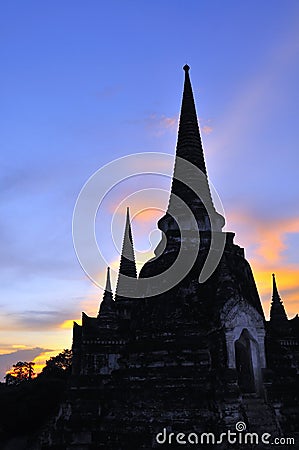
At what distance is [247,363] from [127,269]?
16331 millimetres

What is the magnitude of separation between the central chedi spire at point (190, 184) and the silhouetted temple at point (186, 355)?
2.8 inches

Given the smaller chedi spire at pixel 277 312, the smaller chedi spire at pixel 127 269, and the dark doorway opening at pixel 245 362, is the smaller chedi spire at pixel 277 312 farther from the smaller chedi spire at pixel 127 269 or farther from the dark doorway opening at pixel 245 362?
the smaller chedi spire at pixel 127 269

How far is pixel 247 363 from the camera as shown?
722 inches

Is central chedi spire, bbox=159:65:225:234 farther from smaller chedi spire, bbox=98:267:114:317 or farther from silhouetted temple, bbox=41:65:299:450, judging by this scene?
smaller chedi spire, bbox=98:267:114:317

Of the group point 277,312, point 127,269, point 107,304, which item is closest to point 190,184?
point 107,304

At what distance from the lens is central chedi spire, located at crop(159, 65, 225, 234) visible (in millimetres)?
23219

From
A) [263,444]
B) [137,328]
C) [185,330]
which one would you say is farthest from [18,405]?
[263,444]

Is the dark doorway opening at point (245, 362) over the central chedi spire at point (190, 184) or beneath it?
beneath

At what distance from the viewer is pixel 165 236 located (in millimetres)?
23391

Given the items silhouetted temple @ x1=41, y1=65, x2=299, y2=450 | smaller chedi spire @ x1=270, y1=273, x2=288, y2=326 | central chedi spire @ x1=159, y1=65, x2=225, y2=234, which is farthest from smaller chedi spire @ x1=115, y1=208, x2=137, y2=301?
smaller chedi spire @ x1=270, y1=273, x2=288, y2=326

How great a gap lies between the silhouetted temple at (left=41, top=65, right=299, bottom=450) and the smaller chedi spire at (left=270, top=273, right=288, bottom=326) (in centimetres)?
7

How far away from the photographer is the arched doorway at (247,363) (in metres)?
17.8

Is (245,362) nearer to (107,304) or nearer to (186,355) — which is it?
(186,355)

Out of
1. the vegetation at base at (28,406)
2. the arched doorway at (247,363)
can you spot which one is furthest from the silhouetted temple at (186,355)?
the vegetation at base at (28,406)
